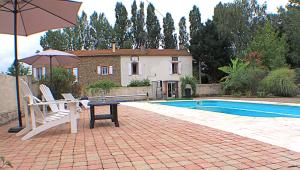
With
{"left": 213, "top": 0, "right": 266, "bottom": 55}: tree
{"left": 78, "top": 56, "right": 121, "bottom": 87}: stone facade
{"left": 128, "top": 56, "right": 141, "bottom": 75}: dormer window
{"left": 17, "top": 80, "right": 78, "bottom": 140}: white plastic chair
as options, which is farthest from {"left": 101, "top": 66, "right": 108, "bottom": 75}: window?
{"left": 17, "top": 80, "right": 78, "bottom": 140}: white plastic chair

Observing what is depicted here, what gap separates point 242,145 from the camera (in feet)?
14.7

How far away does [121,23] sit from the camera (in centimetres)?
4522

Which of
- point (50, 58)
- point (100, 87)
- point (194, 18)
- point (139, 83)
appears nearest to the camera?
point (50, 58)

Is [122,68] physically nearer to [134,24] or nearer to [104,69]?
[104,69]

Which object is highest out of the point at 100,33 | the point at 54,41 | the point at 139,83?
the point at 100,33

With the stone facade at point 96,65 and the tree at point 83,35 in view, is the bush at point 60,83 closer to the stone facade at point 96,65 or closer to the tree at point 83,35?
the stone facade at point 96,65

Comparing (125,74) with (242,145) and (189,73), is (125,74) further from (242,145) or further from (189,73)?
(242,145)

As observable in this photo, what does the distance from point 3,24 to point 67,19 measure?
1761 mm

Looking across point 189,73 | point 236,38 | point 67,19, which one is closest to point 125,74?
point 189,73

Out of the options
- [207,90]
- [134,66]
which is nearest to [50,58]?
[134,66]

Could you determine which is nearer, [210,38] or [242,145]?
[242,145]

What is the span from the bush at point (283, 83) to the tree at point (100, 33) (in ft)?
94.6

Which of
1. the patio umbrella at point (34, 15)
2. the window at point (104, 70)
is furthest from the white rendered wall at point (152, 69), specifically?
the patio umbrella at point (34, 15)

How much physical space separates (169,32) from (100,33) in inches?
433
